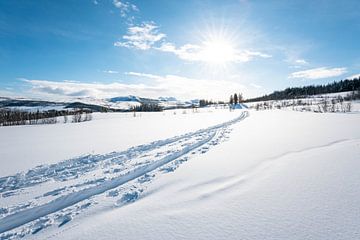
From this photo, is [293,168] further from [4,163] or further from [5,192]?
[4,163]

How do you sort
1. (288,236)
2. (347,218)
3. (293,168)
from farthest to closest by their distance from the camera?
(293,168)
(347,218)
(288,236)

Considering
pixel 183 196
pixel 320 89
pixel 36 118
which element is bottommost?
pixel 183 196

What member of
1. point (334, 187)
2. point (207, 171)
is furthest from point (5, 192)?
point (334, 187)

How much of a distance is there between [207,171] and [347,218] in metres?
2.71

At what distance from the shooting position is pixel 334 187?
12.1ft

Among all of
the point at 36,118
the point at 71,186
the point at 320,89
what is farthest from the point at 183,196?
the point at 320,89

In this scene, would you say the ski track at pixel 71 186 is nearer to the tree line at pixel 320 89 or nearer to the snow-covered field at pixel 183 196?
the snow-covered field at pixel 183 196

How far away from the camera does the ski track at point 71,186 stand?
296cm

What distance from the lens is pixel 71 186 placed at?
13.3ft

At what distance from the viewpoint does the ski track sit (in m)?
2.96

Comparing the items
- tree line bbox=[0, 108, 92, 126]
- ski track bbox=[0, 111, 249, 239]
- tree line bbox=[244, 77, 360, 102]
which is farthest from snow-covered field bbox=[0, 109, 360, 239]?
tree line bbox=[244, 77, 360, 102]

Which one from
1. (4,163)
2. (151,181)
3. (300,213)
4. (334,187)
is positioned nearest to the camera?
(300,213)

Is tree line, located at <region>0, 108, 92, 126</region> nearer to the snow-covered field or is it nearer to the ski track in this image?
the ski track

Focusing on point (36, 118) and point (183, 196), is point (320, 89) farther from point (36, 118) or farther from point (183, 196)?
point (183, 196)
